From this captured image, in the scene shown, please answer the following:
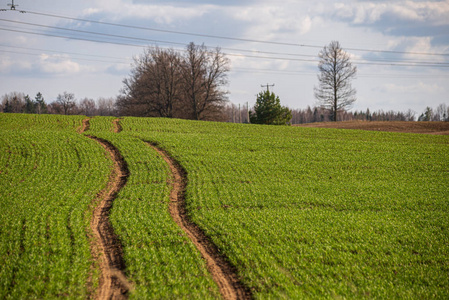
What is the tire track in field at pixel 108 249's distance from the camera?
10570mm

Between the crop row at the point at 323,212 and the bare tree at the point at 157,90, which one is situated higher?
the bare tree at the point at 157,90

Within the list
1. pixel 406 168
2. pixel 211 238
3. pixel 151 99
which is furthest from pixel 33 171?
pixel 151 99

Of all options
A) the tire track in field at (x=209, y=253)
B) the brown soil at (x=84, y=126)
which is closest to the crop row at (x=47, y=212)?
the tire track in field at (x=209, y=253)

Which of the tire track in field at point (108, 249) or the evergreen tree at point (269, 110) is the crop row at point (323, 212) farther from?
the evergreen tree at point (269, 110)

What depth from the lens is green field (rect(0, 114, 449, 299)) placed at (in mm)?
11188

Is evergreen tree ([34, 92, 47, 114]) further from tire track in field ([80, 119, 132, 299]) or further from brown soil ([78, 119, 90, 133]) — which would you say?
tire track in field ([80, 119, 132, 299])

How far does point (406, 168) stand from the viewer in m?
29.9

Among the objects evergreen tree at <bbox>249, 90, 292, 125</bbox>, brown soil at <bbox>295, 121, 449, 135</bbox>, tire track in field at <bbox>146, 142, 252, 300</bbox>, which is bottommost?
tire track in field at <bbox>146, 142, 252, 300</bbox>

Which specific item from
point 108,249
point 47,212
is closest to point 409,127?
point 108,249

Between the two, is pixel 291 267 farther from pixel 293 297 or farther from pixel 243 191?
pixel 243 191

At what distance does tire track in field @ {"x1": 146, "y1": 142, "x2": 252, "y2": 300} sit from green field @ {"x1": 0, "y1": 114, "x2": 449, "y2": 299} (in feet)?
1.16

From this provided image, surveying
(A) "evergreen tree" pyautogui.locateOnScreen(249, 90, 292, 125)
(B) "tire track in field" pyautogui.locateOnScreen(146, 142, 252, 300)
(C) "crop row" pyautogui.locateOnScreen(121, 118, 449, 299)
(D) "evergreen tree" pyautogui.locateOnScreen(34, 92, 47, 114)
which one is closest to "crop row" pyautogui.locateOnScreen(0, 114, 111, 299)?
(B) "tire track in field" pyautogui.locateOnScreen(146, 142, 252, 300)

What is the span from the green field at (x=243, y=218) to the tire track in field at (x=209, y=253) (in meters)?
0.35

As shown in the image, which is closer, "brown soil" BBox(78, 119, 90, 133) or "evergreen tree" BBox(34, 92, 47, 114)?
"brown soil" BBox(78, 119, 90, 133)
